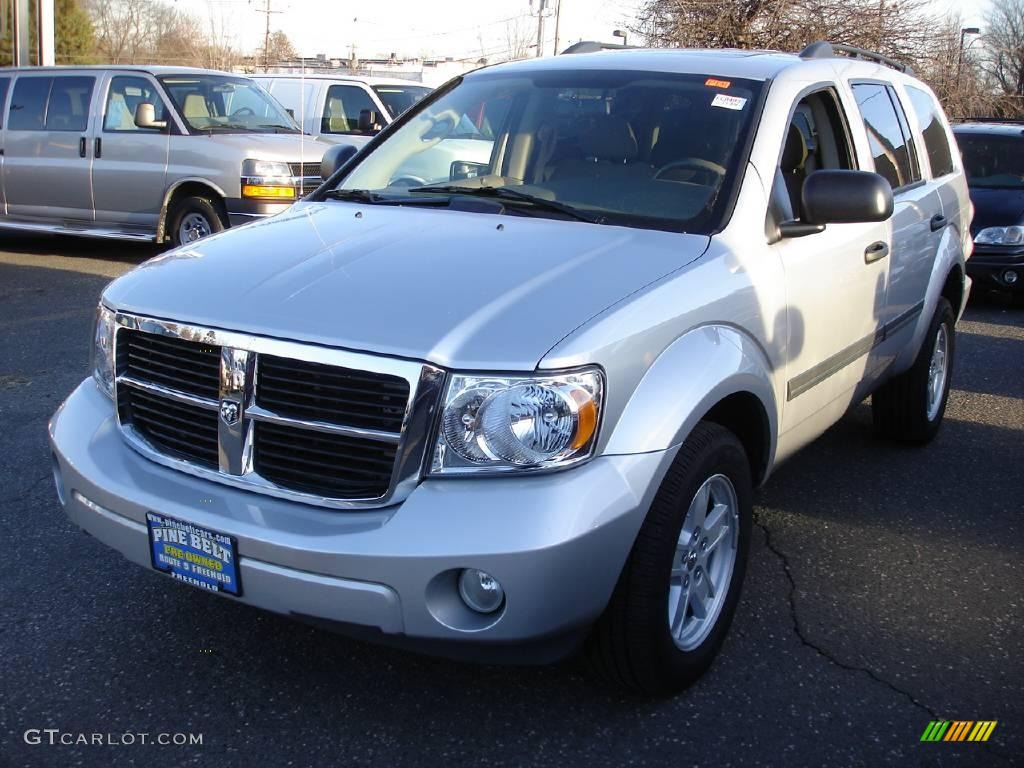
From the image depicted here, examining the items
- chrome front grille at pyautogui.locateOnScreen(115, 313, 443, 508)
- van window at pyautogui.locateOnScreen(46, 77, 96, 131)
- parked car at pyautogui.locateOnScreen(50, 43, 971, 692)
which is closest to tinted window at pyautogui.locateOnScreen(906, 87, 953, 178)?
parked car at pyautogui.locateOnScreen(50, 43, 971, 692)

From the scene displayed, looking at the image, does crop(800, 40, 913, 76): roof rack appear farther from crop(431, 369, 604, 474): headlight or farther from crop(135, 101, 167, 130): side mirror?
crop(135, 101, 167, 130): side mirror

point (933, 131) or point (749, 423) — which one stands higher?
point (933, 131)

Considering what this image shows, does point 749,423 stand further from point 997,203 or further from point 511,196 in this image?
point 997,203

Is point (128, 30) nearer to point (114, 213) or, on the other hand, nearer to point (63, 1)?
point (63, 1)

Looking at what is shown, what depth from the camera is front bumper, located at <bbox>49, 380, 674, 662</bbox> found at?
2.47 meters

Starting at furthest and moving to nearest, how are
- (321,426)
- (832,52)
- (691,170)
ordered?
(832,52) < (691,170) < (321,426)

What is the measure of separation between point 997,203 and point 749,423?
24.9 feet

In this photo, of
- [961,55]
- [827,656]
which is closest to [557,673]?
[827,656]

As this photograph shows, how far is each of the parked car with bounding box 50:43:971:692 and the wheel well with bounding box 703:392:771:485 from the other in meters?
0.01

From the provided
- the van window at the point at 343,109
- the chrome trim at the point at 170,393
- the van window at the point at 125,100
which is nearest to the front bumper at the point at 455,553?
the chrome trim at the point at 170,393

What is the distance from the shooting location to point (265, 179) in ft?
32.8

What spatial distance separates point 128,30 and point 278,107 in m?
50.3

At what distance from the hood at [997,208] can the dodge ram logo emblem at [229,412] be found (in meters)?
8.55

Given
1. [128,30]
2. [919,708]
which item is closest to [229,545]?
[919,708]
